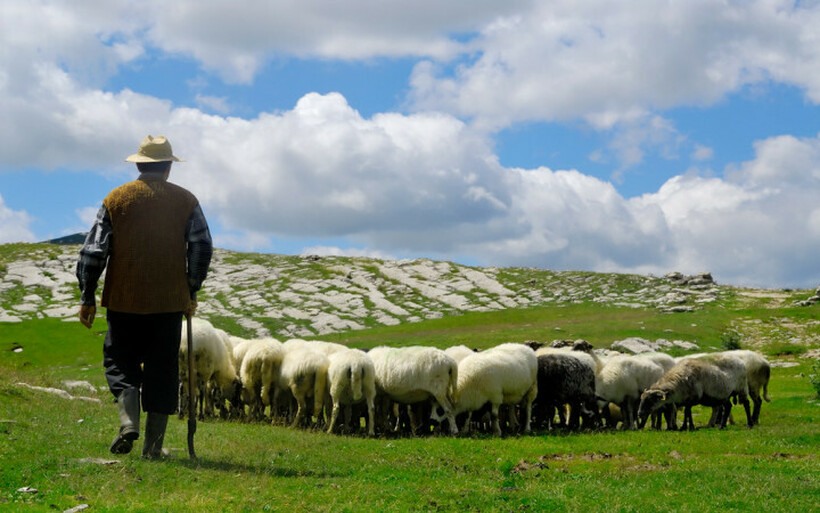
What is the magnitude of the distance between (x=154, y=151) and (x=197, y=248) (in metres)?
1.67

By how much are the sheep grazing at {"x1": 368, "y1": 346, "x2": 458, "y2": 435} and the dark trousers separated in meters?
10.0

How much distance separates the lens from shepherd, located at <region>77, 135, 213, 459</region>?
1045 centimetres

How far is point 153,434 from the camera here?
1078 centimetres

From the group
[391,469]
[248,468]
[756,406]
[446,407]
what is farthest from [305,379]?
[756,406]

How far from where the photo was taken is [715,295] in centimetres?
8006

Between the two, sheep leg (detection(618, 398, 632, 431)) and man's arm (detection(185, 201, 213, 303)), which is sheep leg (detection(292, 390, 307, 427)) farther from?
man's arm (detection(185, 201, 213, 303))

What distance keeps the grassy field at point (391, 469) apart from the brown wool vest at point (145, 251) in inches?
88.1

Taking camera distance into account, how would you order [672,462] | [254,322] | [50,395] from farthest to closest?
[254,322] → [50,395] → [672,462]

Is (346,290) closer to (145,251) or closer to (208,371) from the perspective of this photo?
(208,371)

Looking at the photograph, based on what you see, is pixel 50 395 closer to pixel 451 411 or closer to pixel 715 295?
pixel 451 411

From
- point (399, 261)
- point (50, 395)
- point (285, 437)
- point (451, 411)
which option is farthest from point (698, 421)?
point (399, 261)

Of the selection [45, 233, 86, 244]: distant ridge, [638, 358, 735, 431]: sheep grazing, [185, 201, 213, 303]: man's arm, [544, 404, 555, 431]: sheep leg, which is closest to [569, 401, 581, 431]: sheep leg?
[544, 404, 555, 431]: sheep leg

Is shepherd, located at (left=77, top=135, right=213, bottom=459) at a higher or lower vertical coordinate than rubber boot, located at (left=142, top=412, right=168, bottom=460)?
higher

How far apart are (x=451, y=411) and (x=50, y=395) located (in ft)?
34.2
